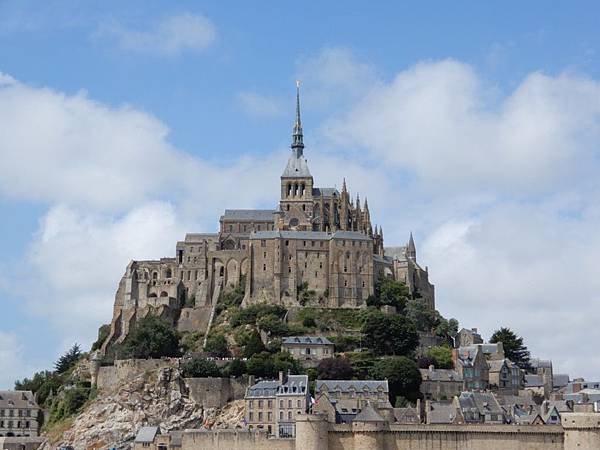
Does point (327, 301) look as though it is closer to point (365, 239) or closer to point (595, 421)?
point (365, 239)

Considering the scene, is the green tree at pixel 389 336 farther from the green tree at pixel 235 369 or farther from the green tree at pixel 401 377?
the green tree at pixel 235 369

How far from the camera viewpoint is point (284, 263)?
8038cm

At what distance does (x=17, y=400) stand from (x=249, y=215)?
2538 cm

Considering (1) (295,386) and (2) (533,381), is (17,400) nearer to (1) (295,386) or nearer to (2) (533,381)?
(1) (295,386)

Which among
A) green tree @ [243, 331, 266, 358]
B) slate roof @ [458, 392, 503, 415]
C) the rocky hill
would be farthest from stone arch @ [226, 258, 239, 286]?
slate roof @ [458, 392, 503, 415]

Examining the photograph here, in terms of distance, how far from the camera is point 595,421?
52.2m

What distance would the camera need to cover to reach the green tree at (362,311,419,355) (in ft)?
237

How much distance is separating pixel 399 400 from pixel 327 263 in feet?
61.3

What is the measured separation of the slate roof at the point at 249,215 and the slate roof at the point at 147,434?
99.0 feet

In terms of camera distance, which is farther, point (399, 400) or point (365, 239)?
point (365, 239)

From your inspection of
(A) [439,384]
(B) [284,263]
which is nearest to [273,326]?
(B) [284,263]

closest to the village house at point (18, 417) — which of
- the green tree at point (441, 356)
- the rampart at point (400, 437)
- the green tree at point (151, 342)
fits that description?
the green tree at point (151, 342)

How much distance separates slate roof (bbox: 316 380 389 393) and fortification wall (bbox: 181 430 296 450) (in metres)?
7.64

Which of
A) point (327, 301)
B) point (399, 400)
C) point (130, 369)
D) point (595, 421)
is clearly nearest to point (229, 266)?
point (327, 301)
